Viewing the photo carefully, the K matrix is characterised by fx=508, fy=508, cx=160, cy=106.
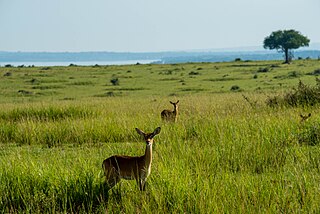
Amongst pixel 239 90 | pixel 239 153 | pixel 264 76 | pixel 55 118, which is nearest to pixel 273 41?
pixel 264 76

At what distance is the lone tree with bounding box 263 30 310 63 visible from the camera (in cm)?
7016

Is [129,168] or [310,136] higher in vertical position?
[129,168]

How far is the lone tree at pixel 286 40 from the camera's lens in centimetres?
7016

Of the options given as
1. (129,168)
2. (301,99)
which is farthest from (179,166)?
(301,99)

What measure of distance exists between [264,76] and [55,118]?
76.8 feet

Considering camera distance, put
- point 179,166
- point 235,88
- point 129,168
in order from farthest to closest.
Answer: point 235,88
point 179,166
point 129,168

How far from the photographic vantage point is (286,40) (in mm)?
71625

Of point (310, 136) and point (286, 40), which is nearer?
point (310, 136)

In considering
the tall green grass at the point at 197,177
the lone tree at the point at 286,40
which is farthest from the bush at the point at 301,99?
the lone tree at the point at 286,40

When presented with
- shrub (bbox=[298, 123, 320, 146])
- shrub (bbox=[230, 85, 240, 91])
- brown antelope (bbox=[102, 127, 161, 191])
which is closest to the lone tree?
shrub (bbox=[230, 85, 240, 91])

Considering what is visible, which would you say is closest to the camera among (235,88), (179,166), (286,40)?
(179,166)

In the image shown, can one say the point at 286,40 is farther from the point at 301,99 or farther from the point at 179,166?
the point at 179,166

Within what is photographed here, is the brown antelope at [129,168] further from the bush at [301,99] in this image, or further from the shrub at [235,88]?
the shrub at [235,88]

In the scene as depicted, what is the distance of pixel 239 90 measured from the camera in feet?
96.3
